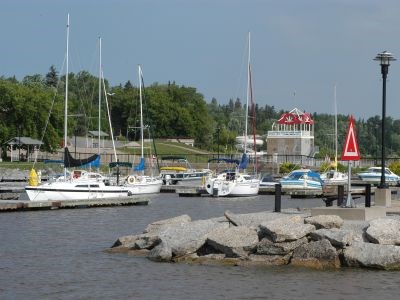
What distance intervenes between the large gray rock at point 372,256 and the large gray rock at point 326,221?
1312 mm

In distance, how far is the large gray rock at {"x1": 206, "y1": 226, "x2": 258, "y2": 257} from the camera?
953 inches

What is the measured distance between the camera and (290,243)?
23844 mm

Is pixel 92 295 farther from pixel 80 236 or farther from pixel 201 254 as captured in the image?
pixel 80 236

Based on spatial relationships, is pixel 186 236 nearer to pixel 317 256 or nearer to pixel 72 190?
pixel 317 256

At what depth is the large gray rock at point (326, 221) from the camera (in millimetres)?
24359

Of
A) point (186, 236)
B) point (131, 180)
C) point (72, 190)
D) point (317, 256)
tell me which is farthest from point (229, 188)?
point (317, 256)

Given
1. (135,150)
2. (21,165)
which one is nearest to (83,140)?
(135,150)

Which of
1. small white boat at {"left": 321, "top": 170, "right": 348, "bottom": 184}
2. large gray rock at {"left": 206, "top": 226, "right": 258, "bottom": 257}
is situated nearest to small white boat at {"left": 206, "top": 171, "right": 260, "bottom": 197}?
small white boat at {"left": 321, "top": 170, "right": 348, "bottom": 184}

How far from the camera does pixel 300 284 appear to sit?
70.2 ft

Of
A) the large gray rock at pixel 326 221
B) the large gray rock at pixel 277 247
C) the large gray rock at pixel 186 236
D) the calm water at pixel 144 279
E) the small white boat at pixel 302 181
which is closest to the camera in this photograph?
the calm water at pixel 144 279

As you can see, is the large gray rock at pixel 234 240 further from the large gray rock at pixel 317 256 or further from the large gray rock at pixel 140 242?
the large gray rock at pixel 140 242

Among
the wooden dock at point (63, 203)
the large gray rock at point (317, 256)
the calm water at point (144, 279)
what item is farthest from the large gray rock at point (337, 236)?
the wooden dock at point (63, 203)

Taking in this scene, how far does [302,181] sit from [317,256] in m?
50.1

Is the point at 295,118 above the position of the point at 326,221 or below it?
above
